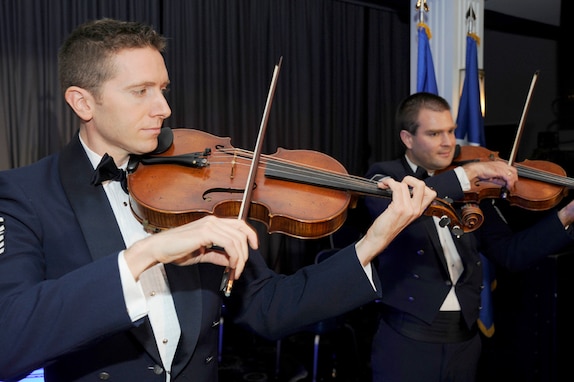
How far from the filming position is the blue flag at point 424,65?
12.4ft

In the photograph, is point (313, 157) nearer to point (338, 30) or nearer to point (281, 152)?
point (281, 152)

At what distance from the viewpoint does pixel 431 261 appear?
231 centimetres

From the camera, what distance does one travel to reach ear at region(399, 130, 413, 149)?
8.36 ft

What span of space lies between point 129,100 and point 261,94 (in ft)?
9.81

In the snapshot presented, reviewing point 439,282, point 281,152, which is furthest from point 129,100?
point 439,282

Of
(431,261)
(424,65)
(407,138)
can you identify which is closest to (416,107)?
(407,138)

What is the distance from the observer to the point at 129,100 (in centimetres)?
135

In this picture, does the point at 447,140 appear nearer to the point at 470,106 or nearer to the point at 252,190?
the point at 252,190

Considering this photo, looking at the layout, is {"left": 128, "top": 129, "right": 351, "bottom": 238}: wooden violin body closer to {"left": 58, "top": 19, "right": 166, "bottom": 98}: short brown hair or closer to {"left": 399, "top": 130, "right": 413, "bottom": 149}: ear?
{"left": 58, "top": 19, "right": 166, "bottom": 98}: short brown hair

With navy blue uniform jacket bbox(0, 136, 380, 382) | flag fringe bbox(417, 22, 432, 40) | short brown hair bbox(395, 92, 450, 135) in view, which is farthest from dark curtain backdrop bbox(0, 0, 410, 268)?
navy blue uniform jacket bbox(0, 136, 380, 382)

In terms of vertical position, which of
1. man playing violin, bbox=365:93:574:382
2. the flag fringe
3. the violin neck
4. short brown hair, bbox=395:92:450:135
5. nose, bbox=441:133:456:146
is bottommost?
man playing violin, bbox=365:93:574:382

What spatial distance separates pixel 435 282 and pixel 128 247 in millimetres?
1484

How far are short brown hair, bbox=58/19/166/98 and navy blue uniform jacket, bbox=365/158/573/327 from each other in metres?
1.24

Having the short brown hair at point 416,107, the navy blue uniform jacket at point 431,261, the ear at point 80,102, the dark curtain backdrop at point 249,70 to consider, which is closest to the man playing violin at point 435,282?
the navy blue uniform jacket at point 431,261
